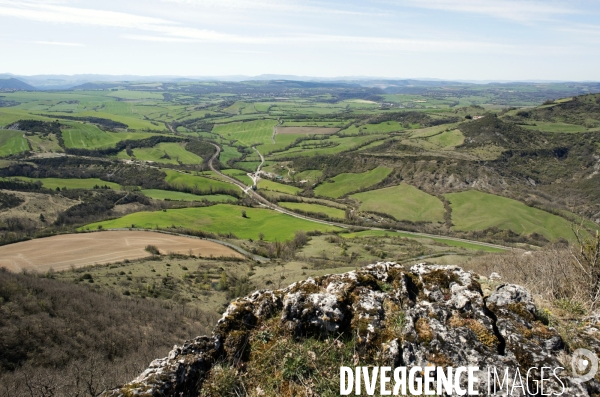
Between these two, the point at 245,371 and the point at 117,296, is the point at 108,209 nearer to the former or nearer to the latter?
the point at 117,296

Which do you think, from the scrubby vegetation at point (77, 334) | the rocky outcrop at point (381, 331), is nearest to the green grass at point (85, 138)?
Result: the scrubby vegetation at point (77, 334)

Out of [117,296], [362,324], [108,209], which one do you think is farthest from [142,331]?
[108,209]

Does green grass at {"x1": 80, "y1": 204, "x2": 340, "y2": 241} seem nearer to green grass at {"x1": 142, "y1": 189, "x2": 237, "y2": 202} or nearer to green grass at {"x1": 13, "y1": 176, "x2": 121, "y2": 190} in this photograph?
green grass at {"x1": 142, "y1": 189, "x2": 237, "y2": 202}

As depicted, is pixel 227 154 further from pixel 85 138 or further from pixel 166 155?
pixel 85 138

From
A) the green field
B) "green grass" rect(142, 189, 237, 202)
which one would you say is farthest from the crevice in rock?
the green field

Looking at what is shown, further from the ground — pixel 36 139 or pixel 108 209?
pixel 36 139

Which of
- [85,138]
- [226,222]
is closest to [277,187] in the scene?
[226,222]

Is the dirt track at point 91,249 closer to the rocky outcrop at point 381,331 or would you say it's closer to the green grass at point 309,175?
the rocky outcrop at point 381,331
